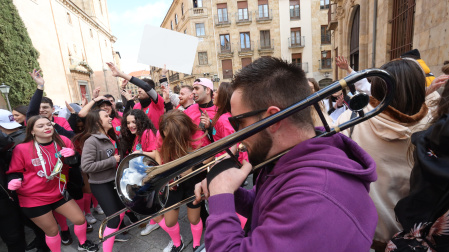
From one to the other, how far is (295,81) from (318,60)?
31.0 meters

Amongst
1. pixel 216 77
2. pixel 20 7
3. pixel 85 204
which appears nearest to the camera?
pixel 85 204

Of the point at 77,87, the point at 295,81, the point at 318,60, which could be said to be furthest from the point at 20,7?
the point at 318,60

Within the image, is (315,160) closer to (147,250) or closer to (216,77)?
(147,250)

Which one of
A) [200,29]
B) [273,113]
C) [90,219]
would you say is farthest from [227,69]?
[273,113]

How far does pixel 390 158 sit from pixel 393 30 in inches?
277

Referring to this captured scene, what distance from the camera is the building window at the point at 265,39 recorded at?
2886 cm

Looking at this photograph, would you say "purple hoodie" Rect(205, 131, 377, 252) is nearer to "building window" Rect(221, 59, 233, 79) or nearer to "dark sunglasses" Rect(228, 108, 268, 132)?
"dark sunglasses" Rect(228, 108, 268, 132)

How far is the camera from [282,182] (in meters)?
0.94

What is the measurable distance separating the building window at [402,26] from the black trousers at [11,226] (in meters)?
8.65

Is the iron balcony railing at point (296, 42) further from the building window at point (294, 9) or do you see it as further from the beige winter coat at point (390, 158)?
the beige winter coat at point (390, 158)

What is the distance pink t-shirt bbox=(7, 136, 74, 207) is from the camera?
8.91 ft

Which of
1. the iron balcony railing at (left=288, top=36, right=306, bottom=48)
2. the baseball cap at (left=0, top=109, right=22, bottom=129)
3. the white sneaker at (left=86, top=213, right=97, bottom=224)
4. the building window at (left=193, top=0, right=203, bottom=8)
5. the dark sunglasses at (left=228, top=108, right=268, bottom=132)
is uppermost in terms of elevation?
the building window at (left=193, top=0, right=203, bottom=8)

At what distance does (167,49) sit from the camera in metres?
4.33

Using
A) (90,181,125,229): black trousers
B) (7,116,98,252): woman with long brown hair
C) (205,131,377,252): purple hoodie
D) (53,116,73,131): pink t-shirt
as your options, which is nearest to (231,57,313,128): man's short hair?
(205,131,377,252): purple hoodie
